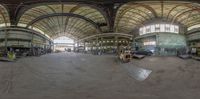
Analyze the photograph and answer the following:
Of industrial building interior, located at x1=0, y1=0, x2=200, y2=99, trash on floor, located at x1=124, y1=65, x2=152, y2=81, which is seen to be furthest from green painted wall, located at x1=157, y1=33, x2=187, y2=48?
trash on floor, located at x1=124, y1=65, x2=152, y2=81

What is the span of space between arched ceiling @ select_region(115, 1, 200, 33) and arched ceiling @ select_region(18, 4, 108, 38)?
0.47 metres

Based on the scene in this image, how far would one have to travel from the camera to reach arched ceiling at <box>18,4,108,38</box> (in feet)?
13.7

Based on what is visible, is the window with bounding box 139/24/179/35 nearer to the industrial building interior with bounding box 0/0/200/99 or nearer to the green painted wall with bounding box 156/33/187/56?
the industrial building interior with bounding box 0/0/200/99

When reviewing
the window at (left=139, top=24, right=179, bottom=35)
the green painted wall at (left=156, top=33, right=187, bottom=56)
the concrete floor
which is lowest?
the concrete floor

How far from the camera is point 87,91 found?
4867 mm

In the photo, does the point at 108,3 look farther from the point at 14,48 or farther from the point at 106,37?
the point at 14,48

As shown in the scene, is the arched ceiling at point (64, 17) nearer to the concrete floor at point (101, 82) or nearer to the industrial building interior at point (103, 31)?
the industrial building interior at point (103, 31)

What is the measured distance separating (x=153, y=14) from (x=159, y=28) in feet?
1.30

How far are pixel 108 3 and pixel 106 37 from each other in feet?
3.43

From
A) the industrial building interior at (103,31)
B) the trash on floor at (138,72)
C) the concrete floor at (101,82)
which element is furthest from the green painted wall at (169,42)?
the trash on floor at (138,72)

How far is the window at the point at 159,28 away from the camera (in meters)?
4.18

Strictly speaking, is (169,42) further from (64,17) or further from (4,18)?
(4,18)

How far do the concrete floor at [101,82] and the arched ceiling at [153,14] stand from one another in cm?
130

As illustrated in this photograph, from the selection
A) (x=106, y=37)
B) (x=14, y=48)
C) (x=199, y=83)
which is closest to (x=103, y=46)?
(x=106, y=37)
